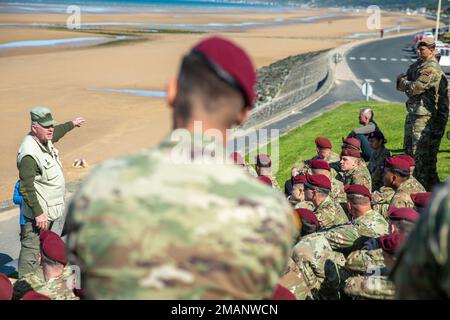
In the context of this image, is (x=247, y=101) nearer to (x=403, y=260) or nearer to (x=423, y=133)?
(x=403, y=260)

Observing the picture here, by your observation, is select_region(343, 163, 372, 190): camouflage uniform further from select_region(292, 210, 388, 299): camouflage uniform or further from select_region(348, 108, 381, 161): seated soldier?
select_region(292, 210, 388, 299): camouflage uniform

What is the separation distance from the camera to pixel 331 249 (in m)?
5.10

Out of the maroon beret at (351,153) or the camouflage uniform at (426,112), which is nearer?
the maroon beret at (351,153)

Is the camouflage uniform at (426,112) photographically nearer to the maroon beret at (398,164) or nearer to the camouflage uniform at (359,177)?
the camouflage uniform at (359,177)

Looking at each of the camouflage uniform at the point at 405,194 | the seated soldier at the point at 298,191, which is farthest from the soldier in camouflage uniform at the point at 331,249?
the seated soldier at the point at 298,191

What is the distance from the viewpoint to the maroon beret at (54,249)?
4574 millimetres

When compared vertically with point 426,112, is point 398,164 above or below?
below

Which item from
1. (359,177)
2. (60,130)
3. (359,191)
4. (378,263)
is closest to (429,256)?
(378,263)

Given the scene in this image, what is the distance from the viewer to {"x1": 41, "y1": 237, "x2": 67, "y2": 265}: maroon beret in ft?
15.0

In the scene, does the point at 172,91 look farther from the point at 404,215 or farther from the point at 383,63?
the point at 383,63

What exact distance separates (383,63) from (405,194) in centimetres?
3507

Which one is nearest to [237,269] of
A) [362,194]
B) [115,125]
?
[362,194]

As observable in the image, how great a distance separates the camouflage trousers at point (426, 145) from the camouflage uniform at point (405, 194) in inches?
90.1

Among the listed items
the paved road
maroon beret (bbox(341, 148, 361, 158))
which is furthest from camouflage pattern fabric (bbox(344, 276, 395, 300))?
the paved road
